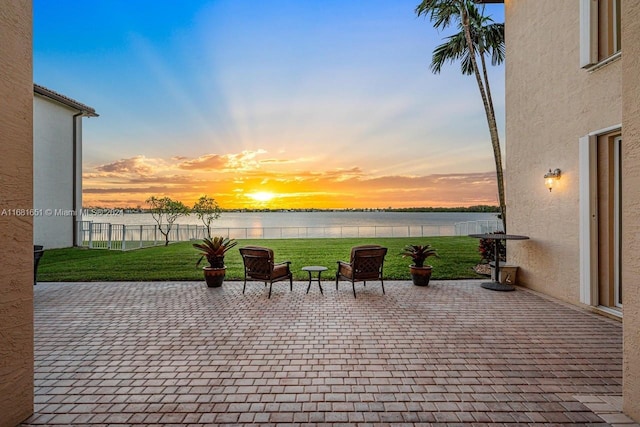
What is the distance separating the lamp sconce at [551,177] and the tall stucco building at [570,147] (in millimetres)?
75

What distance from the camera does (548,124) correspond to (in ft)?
19.9

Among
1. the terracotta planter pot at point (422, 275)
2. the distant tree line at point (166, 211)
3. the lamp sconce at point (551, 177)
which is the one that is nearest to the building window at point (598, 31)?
the lamp sconce at point (551, 177)

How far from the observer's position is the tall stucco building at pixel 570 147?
490cm

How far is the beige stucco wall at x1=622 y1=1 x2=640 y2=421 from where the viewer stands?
88.1 inches

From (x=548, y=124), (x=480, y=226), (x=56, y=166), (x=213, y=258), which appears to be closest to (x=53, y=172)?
(x=56, y=166)

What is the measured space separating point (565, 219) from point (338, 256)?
731 centimetres

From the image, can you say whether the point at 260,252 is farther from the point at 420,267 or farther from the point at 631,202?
the point at 631,202

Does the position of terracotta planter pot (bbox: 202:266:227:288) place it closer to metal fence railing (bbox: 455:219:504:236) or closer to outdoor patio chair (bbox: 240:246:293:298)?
outdoor patio chair (bbox: 240:246:293:298)

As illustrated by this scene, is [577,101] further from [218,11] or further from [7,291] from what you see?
[218,11]

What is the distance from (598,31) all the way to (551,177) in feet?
7.95

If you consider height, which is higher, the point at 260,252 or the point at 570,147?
the point at 570,147

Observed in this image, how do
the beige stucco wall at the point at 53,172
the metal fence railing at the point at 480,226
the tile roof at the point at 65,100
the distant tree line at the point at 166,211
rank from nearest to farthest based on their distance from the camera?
the tile roof at the point at 65,100 → the beige stucco wall at the point at 53,172 → the metal fence railing at the point at 480,226 → the distant tree line at the point at 166,211

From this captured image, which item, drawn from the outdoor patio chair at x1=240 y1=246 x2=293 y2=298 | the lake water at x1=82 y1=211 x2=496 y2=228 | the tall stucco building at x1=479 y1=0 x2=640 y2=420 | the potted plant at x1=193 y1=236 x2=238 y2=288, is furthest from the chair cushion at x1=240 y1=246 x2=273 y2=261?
the lake water at x1=82 y1=211 x2=496 y2=228

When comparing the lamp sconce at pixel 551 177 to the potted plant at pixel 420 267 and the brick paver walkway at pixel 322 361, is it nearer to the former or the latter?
the brick paver walkway at pixel 322 361
